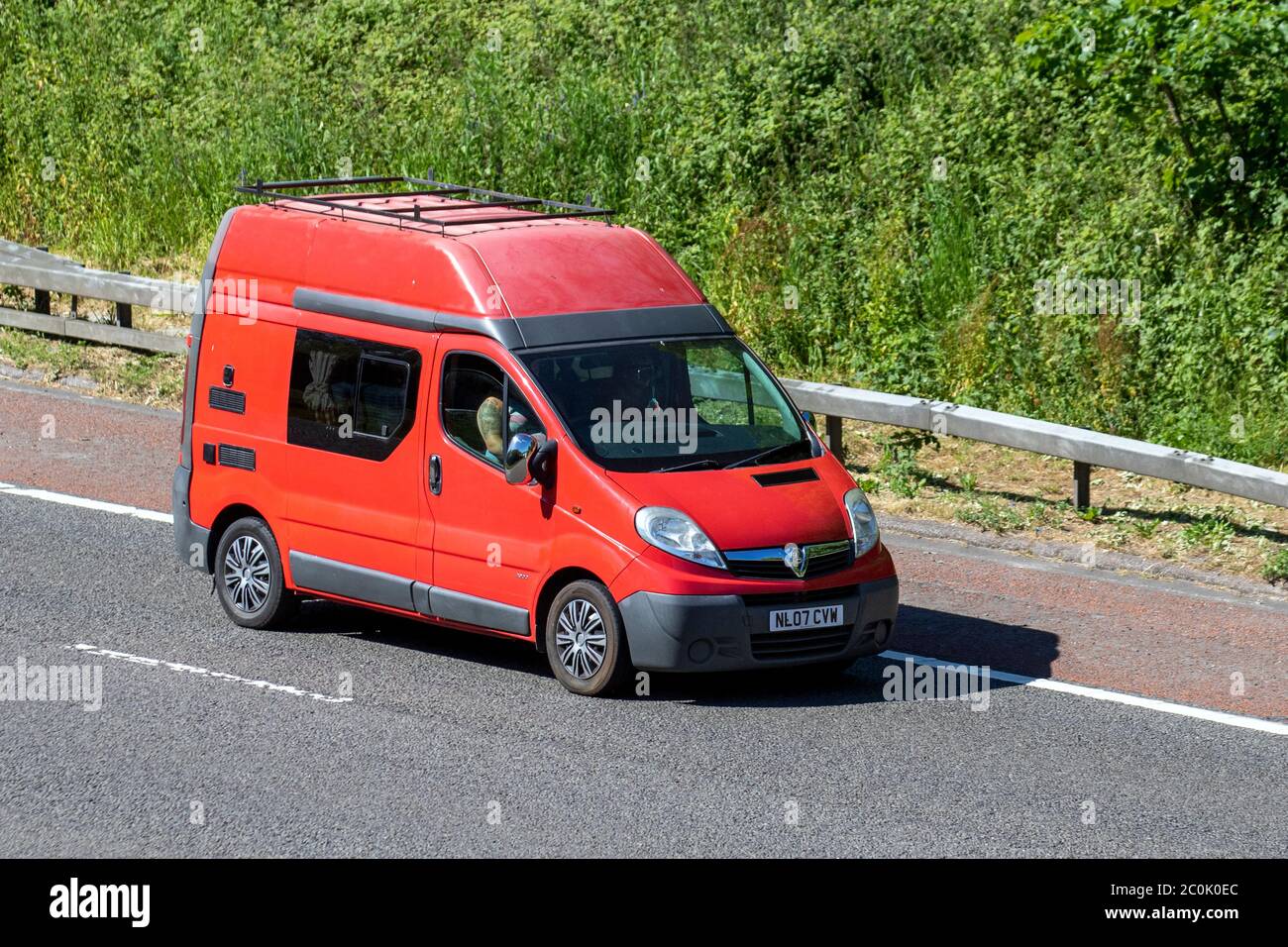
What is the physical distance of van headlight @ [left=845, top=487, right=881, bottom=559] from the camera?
9703 mm

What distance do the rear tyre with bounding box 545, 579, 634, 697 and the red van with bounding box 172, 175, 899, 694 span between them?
0.01 meters

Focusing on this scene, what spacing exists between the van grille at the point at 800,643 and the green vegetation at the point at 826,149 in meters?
5.81

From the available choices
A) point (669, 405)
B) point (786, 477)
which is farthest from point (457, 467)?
point (786, 477)

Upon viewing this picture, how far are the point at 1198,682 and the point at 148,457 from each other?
8799mm

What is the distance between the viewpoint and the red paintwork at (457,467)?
9367 mm

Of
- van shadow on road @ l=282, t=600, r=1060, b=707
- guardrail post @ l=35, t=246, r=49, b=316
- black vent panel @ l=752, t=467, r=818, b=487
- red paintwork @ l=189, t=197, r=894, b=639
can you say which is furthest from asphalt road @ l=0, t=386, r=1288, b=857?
guardrail post @ l=35, t=246, r=49, b=316

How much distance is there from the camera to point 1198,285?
15531 mm

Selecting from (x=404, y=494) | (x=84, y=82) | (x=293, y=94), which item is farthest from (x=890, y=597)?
(x=84, y=82)

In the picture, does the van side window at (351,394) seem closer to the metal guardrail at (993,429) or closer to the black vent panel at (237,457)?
the black vent panel at (237,457)

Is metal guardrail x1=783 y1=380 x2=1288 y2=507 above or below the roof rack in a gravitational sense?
below

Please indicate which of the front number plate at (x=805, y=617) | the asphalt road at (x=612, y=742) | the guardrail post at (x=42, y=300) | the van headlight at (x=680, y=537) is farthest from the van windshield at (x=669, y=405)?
the guardrail post at (x=42, y=300)

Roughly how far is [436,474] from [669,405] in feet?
4.35

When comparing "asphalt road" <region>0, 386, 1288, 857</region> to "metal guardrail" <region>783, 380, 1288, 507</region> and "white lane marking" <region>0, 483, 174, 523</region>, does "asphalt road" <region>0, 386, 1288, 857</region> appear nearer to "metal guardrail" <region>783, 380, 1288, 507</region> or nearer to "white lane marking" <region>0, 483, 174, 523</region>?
"metal guardrail" <region>783, 380, 1288, 507</region>

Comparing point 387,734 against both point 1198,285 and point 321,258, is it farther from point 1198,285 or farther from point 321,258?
point 1198,285
